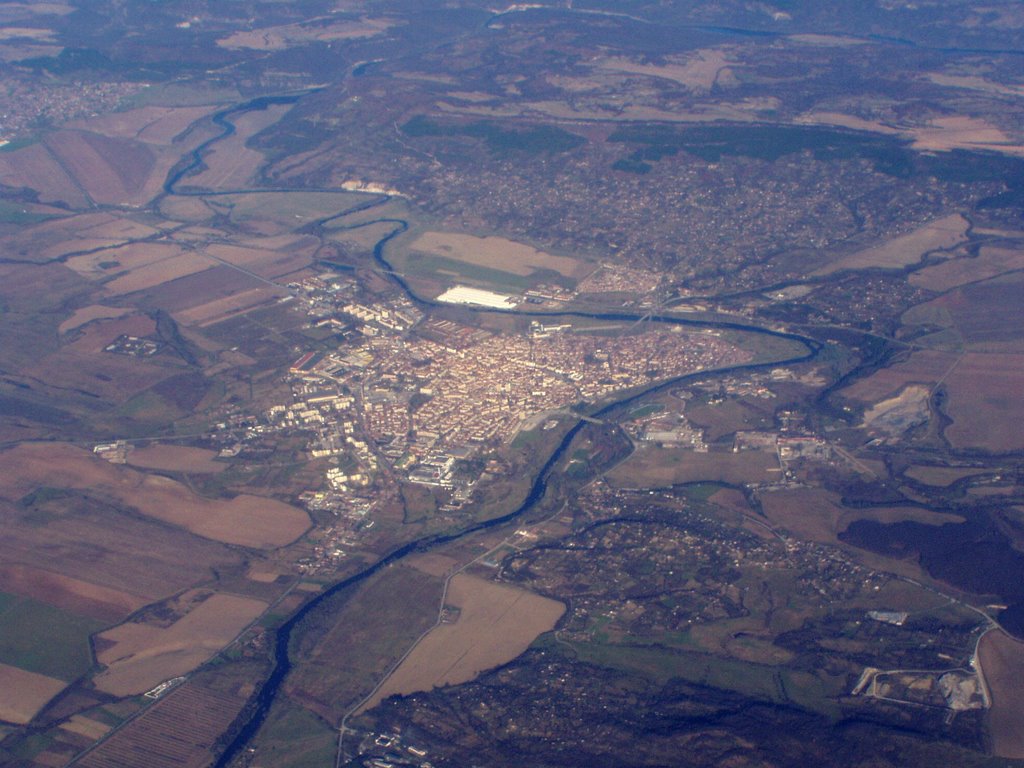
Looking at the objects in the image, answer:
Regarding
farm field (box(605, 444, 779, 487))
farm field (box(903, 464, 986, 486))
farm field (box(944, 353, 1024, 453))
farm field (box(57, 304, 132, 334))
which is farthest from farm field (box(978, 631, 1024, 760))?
farm field (box(57, 304, 132, 334))

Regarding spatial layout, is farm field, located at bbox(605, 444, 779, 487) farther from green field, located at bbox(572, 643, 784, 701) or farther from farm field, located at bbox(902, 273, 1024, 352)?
farm field, located at bbox(902, 273, 1024, 352)

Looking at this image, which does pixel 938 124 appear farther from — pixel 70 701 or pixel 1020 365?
pixel 70 701

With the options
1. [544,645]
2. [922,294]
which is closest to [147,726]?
[544,645]

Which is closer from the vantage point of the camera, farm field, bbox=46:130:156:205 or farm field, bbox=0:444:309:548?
farm field, bbox=0:444:309:548

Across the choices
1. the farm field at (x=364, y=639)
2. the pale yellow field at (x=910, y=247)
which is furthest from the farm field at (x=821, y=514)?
the pale yellow field at (x=910, y=247)

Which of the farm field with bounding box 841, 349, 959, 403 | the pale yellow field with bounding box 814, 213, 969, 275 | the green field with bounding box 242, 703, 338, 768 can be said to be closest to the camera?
the green field with bounding box 242, 703, 338, 768

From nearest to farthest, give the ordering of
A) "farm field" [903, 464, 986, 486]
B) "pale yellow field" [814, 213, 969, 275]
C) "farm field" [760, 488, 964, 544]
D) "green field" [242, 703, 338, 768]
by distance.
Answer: "green field" [242, 703, 338, 768], "farm field" [760, 488, 964, 544], "farm field" [903, 464, 986, 486], "pale yellow field" [814, 213, 969, 275]
